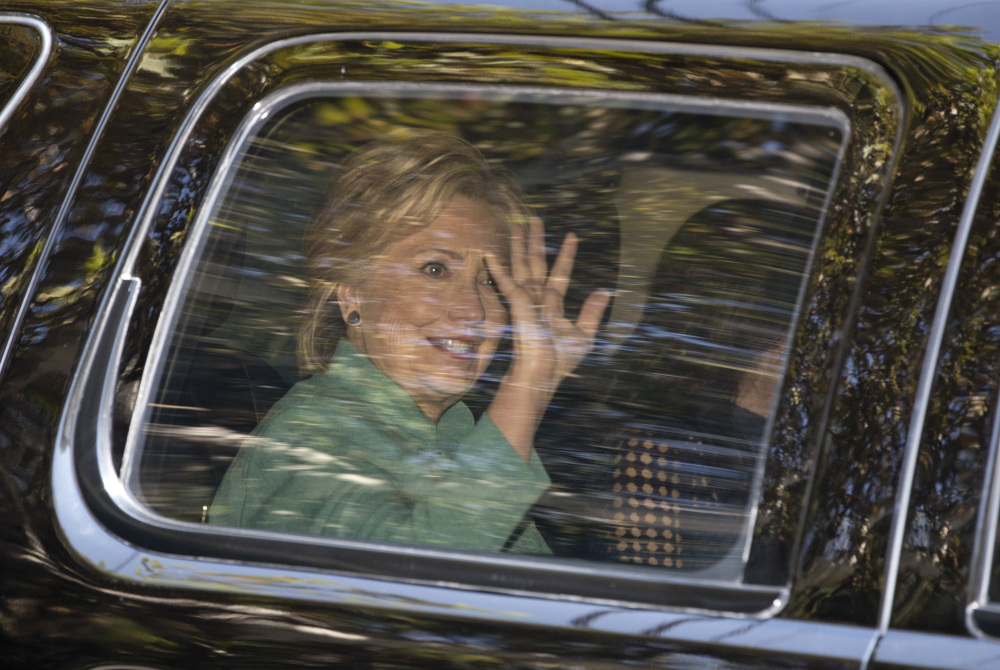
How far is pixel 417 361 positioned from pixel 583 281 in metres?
0.27

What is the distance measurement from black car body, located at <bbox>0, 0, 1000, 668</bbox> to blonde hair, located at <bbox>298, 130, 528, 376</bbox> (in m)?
0.04

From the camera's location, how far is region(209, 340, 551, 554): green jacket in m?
1.14

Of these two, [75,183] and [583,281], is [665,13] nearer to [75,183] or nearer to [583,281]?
[583,281]

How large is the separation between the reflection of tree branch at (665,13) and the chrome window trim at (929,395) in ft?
1.33

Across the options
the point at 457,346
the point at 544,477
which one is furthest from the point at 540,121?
the point at 544,477

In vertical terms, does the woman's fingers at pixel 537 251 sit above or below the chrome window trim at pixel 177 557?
above

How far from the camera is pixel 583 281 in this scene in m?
1.26

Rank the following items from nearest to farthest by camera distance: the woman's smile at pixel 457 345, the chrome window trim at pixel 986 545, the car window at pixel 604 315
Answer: the chrome window trim at pixel 986 545, the car window at pixel 604 315, the woman's smile at pixel 457 345

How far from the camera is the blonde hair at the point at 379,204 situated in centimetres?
126

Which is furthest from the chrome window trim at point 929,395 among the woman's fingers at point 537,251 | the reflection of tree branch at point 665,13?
the woman's fingers at point 537,251

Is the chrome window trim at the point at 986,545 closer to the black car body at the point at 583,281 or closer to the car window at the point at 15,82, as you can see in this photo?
the black car body at the point at 583,281

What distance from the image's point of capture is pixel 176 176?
1.25 m

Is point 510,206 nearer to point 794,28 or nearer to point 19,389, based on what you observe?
point 794,28

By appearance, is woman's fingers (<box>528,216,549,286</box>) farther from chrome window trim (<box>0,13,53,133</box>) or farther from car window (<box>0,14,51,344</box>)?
chrome window trim (<box>0,13,53,133</box>)
